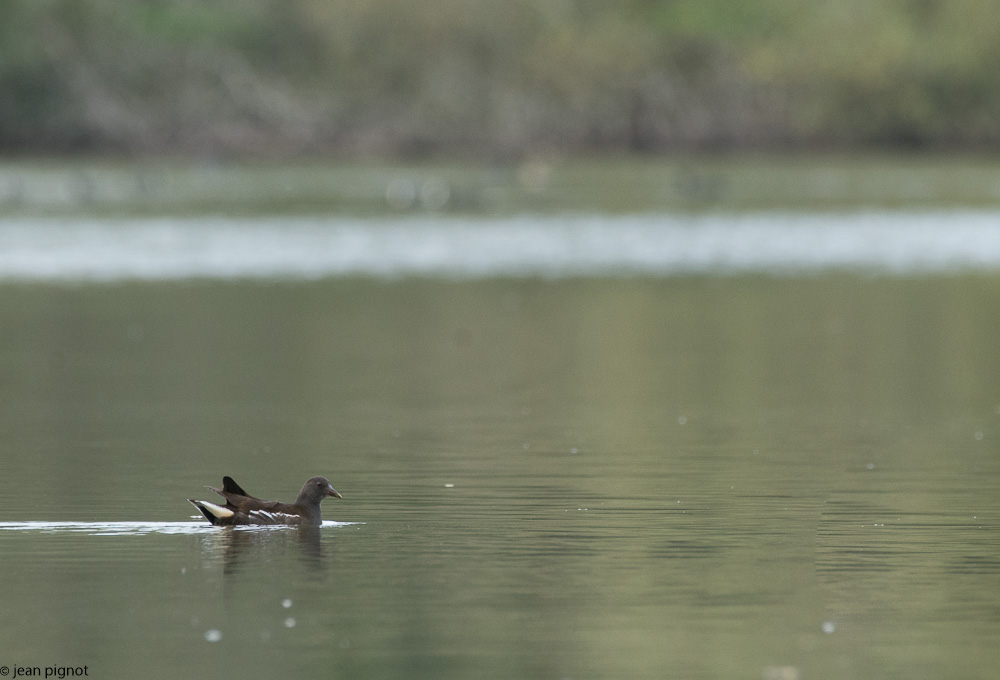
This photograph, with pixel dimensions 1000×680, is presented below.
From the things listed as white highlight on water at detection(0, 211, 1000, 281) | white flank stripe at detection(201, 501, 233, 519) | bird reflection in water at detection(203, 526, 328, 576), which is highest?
white highlight on water at detection(0, 211, 1000, 281)

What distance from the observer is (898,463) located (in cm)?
1166

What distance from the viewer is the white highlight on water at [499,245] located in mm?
29500

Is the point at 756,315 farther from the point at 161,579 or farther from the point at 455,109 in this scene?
the point at 455,109

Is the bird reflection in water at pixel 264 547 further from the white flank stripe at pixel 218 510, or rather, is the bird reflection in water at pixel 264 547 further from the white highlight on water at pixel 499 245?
the white highlight on water at pixel 499 245

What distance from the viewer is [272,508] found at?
30.7 feet

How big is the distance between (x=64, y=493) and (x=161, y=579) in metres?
2.21

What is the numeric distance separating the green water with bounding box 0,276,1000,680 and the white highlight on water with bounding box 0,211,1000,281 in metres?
8.29

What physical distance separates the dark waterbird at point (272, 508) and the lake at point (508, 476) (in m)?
0.07

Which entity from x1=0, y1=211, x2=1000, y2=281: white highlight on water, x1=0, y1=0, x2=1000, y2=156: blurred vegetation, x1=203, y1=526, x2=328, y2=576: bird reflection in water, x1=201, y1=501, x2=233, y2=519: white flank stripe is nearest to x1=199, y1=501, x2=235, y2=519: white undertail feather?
x1=201, y1=501, x2=233, y2=519: white flank stripe

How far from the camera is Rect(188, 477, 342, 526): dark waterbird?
365 inches

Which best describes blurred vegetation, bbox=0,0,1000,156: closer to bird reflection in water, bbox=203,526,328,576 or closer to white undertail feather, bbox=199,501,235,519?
bird reflection in water, bbox=203,526,328,576

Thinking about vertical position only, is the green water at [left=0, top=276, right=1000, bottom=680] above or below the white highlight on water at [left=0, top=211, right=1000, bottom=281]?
below

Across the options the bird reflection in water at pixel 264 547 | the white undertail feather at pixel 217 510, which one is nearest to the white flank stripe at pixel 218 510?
the white undertail feather at pixel 217 510

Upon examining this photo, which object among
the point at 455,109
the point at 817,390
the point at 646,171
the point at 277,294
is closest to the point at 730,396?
the point at 817,390
